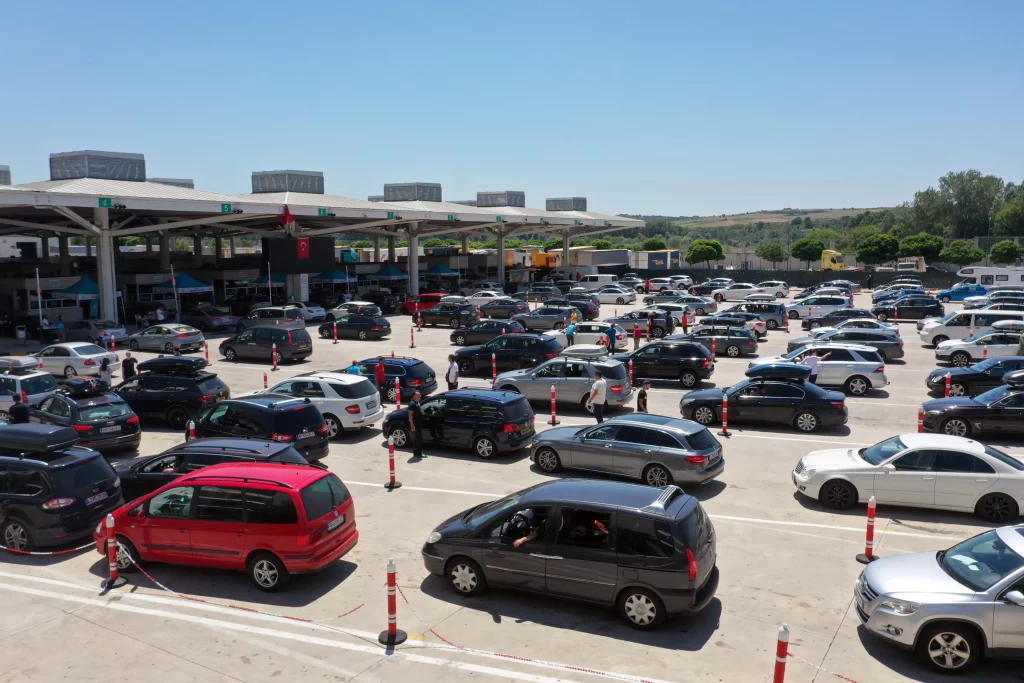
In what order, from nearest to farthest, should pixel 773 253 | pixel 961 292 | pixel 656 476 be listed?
pixel 656 476 → pixel 961 292 → pixel 773 253

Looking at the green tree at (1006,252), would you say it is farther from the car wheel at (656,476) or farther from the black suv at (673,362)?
the car wheel at (656,476)

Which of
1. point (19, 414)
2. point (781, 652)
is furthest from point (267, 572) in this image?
point (19, 414)

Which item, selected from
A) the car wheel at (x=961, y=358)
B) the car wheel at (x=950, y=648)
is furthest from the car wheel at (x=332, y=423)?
the car wheel at (x=961, y=358)

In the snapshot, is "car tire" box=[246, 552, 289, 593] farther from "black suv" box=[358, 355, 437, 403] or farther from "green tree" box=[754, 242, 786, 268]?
"green tree" box=[754, 242, 786, 268]

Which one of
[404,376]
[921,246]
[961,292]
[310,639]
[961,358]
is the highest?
[921,246]

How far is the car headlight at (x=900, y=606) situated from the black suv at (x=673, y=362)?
53.6 ft

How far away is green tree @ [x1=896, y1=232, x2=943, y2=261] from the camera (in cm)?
8138

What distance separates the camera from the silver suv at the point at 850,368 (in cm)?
2292

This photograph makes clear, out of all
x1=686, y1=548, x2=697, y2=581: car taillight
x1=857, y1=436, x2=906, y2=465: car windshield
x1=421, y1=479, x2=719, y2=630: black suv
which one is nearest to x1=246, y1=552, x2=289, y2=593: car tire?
x1=421, y1=479, x2=719, y2=630: black suv

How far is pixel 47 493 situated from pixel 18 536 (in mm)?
821

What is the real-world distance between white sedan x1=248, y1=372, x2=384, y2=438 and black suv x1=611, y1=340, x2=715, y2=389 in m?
8.80

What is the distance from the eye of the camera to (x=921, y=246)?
267 ft

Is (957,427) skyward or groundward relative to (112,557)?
skyward

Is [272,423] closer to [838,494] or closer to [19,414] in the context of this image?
[19,414]
